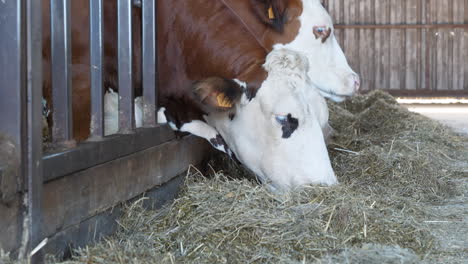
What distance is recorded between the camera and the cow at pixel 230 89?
3.88 meters

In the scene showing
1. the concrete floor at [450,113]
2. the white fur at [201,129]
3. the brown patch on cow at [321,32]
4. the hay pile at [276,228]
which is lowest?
the concrete floor at [450,113]

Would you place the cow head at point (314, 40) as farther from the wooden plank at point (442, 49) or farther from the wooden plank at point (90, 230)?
the wooden plank at point (442, 49)

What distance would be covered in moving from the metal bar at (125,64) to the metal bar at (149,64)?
0.31 metres

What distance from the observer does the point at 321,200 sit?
336cm

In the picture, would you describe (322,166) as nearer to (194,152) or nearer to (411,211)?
(411,211)

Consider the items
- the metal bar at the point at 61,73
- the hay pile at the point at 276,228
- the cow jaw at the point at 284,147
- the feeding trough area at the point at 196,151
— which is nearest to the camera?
the feeding trough area at the point at 196,151

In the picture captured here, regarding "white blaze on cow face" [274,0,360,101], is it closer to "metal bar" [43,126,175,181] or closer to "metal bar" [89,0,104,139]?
"metal bar" [43,126,175,181]

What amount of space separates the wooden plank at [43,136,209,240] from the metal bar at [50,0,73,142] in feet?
0.77

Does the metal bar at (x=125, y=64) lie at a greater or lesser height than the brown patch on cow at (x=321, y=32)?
lesser

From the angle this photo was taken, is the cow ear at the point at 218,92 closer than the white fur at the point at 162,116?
Yes

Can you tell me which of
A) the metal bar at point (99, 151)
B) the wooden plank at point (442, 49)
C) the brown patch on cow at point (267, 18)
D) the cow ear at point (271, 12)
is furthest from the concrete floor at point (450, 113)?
the metal bar at point (99, 151)

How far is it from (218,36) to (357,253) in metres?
2.01

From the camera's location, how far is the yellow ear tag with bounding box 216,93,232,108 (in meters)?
3.86

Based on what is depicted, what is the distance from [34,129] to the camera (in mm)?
2443
